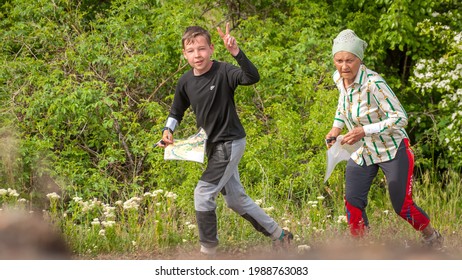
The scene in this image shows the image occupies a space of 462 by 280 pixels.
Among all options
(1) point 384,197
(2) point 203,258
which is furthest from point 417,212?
(1) point 384,197

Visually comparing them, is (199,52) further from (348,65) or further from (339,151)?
(339,151)

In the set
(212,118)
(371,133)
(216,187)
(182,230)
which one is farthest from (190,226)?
(371,133)

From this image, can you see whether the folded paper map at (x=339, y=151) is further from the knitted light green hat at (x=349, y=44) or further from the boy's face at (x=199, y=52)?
the boy's face at (x=199, y=52)

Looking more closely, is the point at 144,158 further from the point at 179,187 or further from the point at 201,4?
the point at 201,4

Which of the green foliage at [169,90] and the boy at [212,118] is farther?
the green foliage at [169,90]

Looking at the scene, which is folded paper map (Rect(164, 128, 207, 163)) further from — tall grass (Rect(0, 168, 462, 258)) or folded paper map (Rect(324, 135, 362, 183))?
folded paper map (Rect(324, 135, 362, 183))

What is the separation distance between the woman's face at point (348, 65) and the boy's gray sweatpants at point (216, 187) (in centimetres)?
78

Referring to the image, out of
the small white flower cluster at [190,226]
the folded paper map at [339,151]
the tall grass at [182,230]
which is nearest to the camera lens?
the folded paper map at [339,151]

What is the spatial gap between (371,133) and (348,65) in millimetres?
459

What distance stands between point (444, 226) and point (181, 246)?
7.42 ft

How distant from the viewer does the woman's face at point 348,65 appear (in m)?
5.32

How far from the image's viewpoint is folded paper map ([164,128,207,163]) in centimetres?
546

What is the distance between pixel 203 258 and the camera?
5.44 m

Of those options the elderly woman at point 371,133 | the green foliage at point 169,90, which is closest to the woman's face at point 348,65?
the elderly woman at point 371,133
